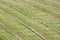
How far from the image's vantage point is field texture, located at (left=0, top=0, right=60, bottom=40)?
25523mm

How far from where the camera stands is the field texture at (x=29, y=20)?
2552cm

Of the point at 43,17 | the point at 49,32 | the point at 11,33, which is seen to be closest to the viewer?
the point at 11,33

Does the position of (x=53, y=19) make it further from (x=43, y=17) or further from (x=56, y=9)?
(x=56, y=9)

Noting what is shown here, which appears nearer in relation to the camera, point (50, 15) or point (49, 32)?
point (49, 32)

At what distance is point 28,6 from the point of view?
3366cm

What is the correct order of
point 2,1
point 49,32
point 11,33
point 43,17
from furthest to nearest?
1. point 2,1
2. point 43,17
3. point 49,32
4. point 11,33

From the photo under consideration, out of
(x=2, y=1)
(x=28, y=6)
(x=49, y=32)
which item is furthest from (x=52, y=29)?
(x=2, y=1)

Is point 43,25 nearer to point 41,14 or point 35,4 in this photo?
point 41,14

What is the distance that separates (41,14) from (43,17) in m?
0.95

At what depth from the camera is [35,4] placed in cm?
3466

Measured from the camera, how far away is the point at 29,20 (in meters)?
28.9

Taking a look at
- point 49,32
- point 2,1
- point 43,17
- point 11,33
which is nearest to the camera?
point 11,33

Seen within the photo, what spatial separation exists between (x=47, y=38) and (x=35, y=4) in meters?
10.0

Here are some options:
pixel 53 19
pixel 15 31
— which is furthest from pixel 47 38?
pixel 53 19
